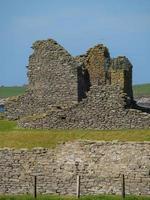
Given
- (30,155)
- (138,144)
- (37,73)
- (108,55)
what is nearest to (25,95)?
(37,73)

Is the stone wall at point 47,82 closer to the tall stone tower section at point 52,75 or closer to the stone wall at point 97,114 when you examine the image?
the tall stone tower section at point 52,75

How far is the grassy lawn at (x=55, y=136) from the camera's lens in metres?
39.4

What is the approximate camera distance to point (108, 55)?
5069 cm

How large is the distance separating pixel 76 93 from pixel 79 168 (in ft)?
36.6

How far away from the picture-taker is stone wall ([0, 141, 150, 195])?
3494cm

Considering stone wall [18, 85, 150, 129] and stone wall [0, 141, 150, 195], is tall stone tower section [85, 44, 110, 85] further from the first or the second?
stone wall [0, 141, 150, 195]

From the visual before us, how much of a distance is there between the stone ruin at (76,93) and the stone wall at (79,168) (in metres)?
A: 6.52

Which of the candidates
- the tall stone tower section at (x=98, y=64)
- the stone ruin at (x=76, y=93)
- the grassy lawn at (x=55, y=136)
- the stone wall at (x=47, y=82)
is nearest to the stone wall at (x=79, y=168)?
the grassy lawn at (x=55, y=136)

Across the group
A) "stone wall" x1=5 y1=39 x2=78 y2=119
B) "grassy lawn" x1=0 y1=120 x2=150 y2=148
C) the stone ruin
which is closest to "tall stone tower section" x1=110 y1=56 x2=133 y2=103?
the stone ruin

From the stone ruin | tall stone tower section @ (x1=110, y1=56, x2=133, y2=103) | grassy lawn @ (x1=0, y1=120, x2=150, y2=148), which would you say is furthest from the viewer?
tall stone tower section @ (x1=110, y1=56, x2=133, y2=103)

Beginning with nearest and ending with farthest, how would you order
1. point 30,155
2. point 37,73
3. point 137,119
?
point 30,155
point 137,119
point 37,73

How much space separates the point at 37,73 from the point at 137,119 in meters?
9.49

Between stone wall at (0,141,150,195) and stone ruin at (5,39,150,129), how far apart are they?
652 centimetres

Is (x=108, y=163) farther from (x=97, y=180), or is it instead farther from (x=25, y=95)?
(x=25, y=95)
